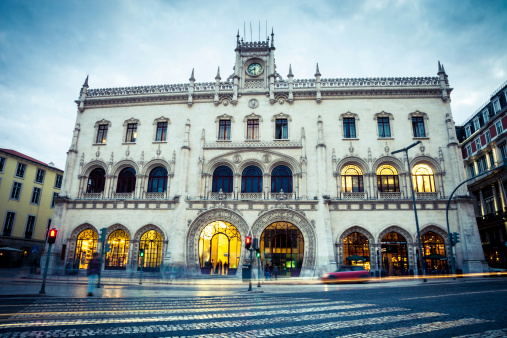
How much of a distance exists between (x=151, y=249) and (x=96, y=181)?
9694 millimetres

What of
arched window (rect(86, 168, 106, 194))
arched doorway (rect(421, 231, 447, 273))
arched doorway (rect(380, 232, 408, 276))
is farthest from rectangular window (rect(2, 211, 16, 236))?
arched doorway (rect(421, 231, 447, 273))

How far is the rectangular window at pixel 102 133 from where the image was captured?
3419 centimetres

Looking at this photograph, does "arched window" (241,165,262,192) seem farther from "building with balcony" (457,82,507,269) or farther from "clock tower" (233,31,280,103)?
"building with balcony" (457,82,507,269)

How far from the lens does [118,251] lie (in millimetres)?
30625

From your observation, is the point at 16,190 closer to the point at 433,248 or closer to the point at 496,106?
the point at 433,248

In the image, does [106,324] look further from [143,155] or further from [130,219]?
[143,155]

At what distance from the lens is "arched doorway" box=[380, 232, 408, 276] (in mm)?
28266

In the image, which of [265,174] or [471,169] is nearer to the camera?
[265,174]

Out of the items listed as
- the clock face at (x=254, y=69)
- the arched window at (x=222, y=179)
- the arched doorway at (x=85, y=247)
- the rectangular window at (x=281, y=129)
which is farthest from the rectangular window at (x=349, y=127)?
the arched doorway at (x=85, y=247)

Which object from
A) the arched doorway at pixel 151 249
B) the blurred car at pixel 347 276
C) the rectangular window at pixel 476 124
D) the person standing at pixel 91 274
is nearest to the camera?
the person standing at pixel 91 274

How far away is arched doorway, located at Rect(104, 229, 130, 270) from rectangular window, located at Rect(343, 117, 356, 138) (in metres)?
23.9

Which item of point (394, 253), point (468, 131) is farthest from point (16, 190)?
point (468, 131)

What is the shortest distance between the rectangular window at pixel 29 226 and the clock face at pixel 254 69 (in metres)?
34.0

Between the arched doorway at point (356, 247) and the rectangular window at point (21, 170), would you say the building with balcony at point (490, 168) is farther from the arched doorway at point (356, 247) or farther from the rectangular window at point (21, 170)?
the rectangular window at point (21, 170)
